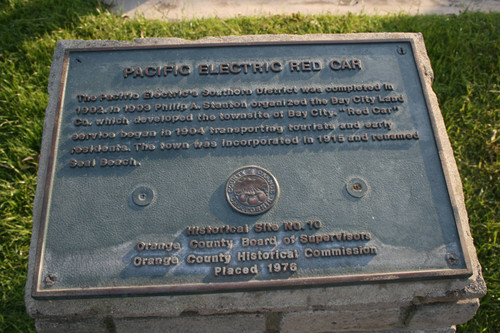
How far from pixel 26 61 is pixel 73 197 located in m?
2.34

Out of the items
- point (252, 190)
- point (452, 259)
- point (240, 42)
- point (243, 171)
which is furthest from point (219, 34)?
point (452, 259)

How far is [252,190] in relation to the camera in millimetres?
2631

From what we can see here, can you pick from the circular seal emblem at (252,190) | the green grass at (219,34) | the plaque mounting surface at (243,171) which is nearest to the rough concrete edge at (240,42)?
the plaque mounting surface at (243,171)

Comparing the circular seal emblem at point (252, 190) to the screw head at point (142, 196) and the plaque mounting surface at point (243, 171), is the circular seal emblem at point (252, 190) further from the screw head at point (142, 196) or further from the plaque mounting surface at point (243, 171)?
the screw head at point (142, 196)

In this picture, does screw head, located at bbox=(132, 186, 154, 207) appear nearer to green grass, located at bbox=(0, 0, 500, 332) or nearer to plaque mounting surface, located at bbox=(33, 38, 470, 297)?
plaque mounting surface, located at bbox=(33, 38, 470, 297)

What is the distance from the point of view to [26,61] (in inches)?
168

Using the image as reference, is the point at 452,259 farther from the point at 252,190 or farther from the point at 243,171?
the point at 243,171

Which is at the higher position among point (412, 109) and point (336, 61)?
point (336, 61)

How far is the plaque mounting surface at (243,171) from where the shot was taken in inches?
95.6

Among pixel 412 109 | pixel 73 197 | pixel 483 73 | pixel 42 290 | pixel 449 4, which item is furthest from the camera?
pixel 449 4

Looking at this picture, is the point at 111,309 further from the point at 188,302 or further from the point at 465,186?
the point at 465,186

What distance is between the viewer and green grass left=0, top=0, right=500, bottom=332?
3334 mm

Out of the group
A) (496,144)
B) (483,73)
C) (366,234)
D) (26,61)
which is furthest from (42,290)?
(483,73)

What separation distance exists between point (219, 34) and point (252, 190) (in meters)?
2.31
